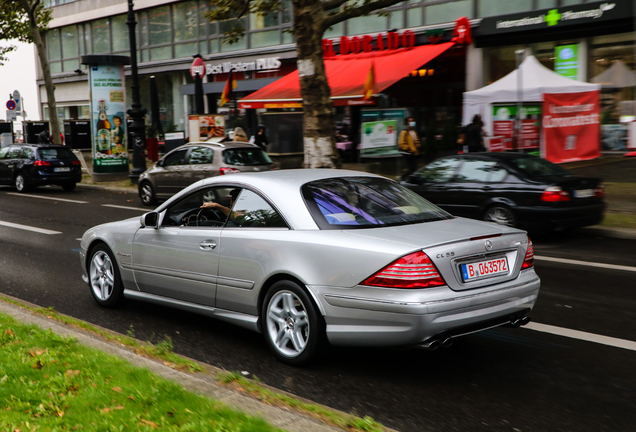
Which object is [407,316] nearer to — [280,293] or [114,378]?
[280,293]

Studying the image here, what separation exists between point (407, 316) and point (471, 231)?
0.90 meters

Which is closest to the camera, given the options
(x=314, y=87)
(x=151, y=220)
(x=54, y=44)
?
(x=151, y=220)

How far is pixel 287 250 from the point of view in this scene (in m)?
4.71

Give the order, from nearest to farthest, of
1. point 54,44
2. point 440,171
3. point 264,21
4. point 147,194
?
point 440,171 < point 147,194 < point 264,21 < point 54,44

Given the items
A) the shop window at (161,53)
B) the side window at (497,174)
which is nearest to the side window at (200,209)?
the side window at (497,174)

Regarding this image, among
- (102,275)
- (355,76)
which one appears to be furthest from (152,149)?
(102,275)

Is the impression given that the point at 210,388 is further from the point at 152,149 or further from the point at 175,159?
the point at 152,149

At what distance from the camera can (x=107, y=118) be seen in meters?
23.6

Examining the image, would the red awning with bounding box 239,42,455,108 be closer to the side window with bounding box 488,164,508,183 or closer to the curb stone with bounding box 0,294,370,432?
the side window with bounding box 488,164,508,183

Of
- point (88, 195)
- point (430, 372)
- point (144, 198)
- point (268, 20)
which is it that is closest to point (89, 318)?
point (430, 372)

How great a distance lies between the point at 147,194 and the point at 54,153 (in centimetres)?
548

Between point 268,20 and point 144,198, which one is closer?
point 144,198

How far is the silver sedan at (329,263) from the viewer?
425 cm

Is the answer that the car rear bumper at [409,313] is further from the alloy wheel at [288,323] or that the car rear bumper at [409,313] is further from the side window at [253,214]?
the side window at [253,214]
